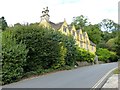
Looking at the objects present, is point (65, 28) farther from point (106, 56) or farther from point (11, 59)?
point (11, 59)

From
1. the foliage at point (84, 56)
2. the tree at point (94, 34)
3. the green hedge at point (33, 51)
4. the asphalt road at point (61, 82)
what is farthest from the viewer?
the tree at point (94, 34)

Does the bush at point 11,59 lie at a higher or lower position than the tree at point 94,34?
lower

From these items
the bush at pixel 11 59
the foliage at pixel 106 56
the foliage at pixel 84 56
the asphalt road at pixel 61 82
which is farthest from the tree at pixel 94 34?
the bush at pixel 11 59

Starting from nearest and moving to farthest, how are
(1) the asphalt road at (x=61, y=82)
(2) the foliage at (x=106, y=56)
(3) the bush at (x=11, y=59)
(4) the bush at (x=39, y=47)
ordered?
1. (1) the asphalt road at (x=61, y=82)
2. (3) the bush at (x=11, y=59)
3. (4) the bush at (x=39, y=47)
4. (2) the foliage at (x=106, y=56)

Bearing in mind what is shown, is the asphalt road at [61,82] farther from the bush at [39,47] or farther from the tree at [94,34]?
the tree at [94,34]

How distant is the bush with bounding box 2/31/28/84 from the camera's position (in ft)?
68.7

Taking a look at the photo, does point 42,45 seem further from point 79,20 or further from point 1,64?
point 79,20

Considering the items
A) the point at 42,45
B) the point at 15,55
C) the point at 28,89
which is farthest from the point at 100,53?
the point at 28,89

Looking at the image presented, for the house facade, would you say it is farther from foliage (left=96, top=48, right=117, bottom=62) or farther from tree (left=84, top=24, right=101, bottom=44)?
tree (left=84, top=24, right=101, bottom=44)

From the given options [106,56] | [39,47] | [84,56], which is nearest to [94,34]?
[106,56]

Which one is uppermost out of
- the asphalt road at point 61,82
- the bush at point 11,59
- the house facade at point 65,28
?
the house facade at point 65,28

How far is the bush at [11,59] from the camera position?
2094cm

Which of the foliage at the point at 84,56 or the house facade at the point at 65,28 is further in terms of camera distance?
the house facade at the point at 65,28

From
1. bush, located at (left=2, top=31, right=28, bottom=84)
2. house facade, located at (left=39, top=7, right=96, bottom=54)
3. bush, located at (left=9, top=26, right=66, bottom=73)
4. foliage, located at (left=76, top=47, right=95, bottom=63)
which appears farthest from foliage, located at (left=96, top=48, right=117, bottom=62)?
bush, located at (left=2, top=31, right=28, bottom=84)
